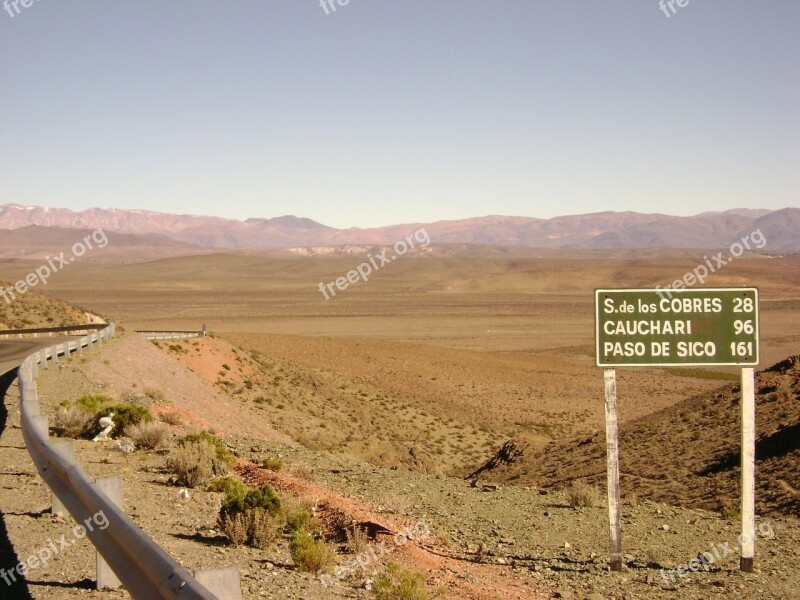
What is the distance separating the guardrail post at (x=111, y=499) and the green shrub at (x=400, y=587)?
211cm

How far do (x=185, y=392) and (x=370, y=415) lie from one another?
883 centimetres

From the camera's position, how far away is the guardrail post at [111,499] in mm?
5246

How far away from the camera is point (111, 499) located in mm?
5227

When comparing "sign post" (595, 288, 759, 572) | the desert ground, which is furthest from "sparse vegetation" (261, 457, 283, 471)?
"sign post" (595, 288, 759, 572)

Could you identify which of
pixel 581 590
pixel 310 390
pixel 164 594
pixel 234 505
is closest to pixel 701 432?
pixel 581 590

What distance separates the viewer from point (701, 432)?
17.3 metres

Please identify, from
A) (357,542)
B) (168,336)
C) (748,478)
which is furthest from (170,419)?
(168,336)

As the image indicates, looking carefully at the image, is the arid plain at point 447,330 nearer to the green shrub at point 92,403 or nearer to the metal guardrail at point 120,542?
the green shrub at point 92,403

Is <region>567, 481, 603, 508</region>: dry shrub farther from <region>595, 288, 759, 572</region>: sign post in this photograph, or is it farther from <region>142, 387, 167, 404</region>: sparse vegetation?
<region>142, 387, 167, 404</region>: sparse vegetation

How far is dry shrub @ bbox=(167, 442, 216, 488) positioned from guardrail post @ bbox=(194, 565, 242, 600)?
632 centimetres

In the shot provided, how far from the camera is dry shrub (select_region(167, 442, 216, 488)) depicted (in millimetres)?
9617
